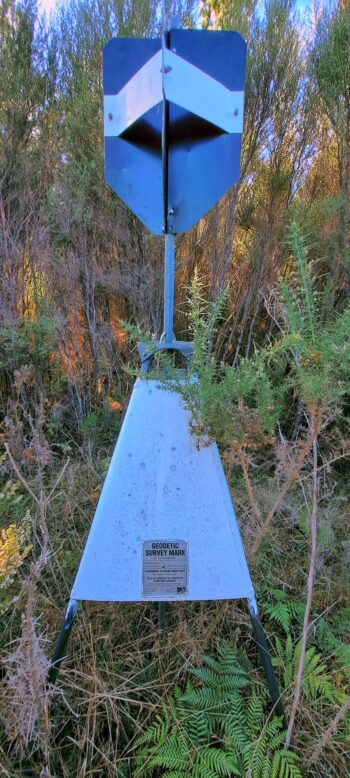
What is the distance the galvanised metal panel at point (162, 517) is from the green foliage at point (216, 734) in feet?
1.64

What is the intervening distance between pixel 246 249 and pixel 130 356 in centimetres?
146

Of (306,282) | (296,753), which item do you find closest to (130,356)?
(306,282)

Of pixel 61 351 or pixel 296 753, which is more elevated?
pixel 61 351

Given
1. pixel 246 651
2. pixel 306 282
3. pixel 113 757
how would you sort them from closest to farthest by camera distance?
pixel 306 282, pixel 113 757, pixel 246 651

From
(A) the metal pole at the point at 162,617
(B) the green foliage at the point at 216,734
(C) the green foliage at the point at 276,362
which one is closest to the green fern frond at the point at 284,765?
(B) the green foliage at the point at 216,734

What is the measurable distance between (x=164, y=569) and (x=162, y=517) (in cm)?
16

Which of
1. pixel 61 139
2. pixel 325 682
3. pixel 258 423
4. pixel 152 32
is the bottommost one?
pixel 325 682

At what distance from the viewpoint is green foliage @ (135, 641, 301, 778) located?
1288 millimetres

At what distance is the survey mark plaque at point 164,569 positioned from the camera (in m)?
1.29

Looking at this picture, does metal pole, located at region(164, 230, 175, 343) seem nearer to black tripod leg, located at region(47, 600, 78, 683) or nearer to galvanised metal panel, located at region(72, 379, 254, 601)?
galvanised metal panel, located at region(72, 379, 254, 601)

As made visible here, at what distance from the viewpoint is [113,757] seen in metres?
1.40

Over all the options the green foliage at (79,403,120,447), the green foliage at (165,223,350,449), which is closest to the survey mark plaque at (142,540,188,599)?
the green foliage at (165,223,350,449)

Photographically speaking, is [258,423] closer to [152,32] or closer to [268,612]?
[268,612]

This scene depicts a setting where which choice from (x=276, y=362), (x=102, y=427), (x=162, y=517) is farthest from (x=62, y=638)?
(x=102, y=427)
